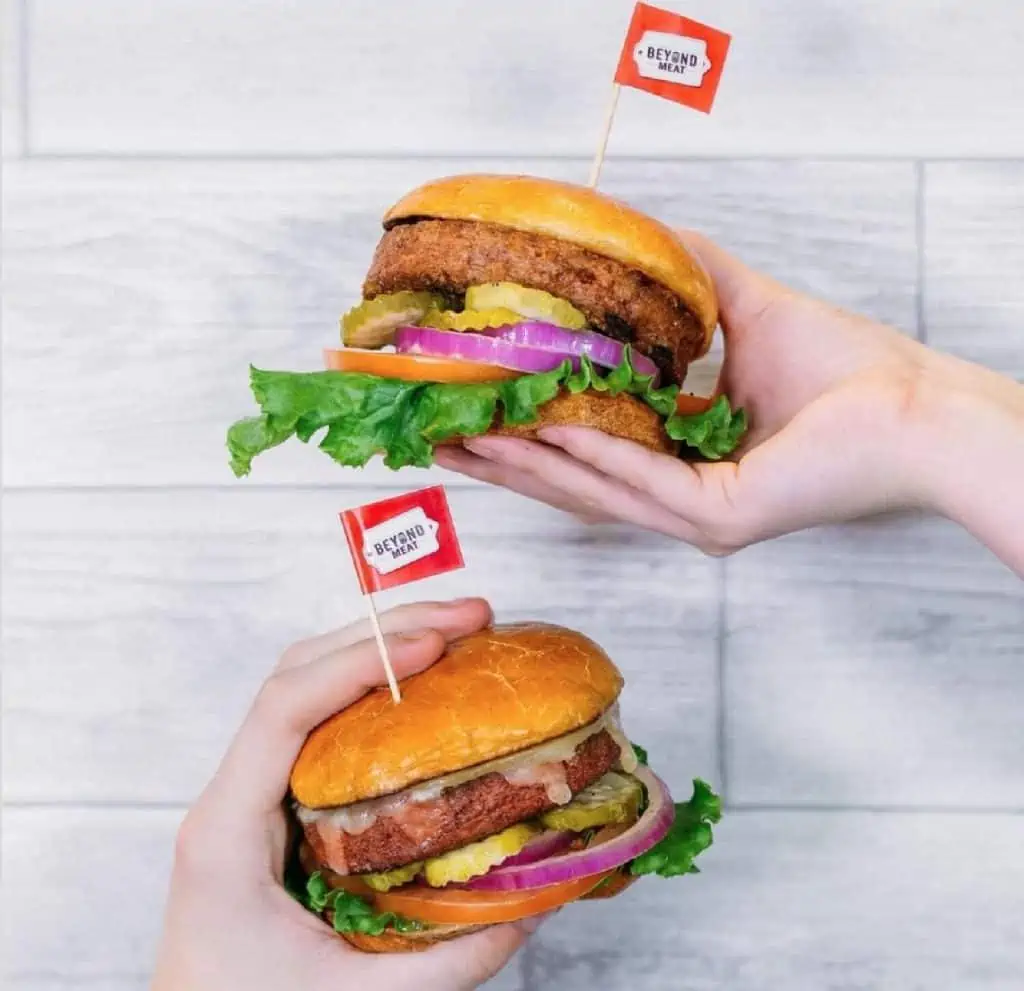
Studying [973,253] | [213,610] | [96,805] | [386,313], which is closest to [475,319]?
[386,313]

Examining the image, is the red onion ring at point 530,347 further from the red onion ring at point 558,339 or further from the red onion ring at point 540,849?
the red onion ring at point 540,849

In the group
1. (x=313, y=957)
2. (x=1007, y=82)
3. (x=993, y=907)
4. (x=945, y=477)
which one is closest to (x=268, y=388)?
(x=313, y=957)

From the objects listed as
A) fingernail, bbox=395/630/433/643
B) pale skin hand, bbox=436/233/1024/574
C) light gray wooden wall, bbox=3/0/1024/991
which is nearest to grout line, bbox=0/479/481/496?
light gray wooden wall, bbox=3/0/1024/991

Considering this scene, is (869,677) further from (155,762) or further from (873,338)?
(155,762)

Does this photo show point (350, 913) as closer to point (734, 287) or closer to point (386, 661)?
point (386, 661)

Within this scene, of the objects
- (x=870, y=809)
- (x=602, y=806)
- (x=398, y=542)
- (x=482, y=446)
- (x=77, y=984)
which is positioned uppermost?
(x=482, y=446)

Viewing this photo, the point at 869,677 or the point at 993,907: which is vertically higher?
the point at 869,677
